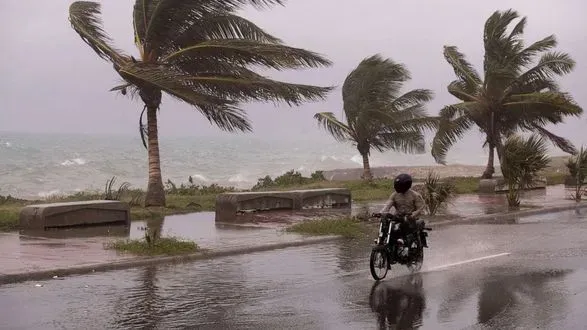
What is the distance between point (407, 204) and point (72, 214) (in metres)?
7.79

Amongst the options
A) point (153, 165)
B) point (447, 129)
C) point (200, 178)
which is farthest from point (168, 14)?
point (200, 178)

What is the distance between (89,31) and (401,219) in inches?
445

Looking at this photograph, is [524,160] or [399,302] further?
[524,160]

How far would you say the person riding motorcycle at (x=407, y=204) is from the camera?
10.4 m

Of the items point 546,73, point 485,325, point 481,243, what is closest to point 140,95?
point 481,243

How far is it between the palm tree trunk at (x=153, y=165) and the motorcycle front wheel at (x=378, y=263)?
10.9 m

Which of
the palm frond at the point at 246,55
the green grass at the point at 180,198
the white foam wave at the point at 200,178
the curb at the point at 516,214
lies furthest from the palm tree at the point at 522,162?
the white foam wave at the point at 200,178

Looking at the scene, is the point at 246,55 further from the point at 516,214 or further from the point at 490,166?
the point at 490,166

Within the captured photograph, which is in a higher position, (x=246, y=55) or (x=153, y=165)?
(x=246, y=55)

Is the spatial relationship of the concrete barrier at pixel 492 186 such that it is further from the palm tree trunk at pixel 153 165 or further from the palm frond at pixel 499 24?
the palm tree trunk at pixel 153 165

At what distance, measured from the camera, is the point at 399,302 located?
8.50 m

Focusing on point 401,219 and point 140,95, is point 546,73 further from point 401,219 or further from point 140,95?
point 401,219

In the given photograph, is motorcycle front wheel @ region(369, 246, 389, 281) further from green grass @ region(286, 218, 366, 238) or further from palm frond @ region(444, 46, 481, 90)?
palm frond @ region(444, 46, 481, 90)

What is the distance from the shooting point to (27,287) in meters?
9.47
